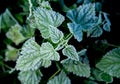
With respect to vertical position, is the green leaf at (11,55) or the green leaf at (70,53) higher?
the green leaf at (70,53)

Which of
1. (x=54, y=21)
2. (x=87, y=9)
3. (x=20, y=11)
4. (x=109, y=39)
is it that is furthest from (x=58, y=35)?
(x=20, y=11)

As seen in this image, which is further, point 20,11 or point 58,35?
point 20,11

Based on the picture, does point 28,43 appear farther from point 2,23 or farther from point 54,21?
point 2,23

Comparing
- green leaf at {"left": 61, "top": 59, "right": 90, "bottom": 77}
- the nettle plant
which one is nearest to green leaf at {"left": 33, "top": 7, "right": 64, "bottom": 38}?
the nettle plant

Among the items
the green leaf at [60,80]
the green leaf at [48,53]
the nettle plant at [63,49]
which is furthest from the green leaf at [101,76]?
the green leaf at [48,53]

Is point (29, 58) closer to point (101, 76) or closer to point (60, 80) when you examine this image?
point (60, 80)

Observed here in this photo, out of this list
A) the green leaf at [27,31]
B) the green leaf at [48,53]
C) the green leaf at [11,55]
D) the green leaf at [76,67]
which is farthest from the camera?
the green leaf at [11,55]

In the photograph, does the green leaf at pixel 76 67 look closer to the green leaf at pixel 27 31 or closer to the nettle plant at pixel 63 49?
the nettle plant at pixel 63 49
